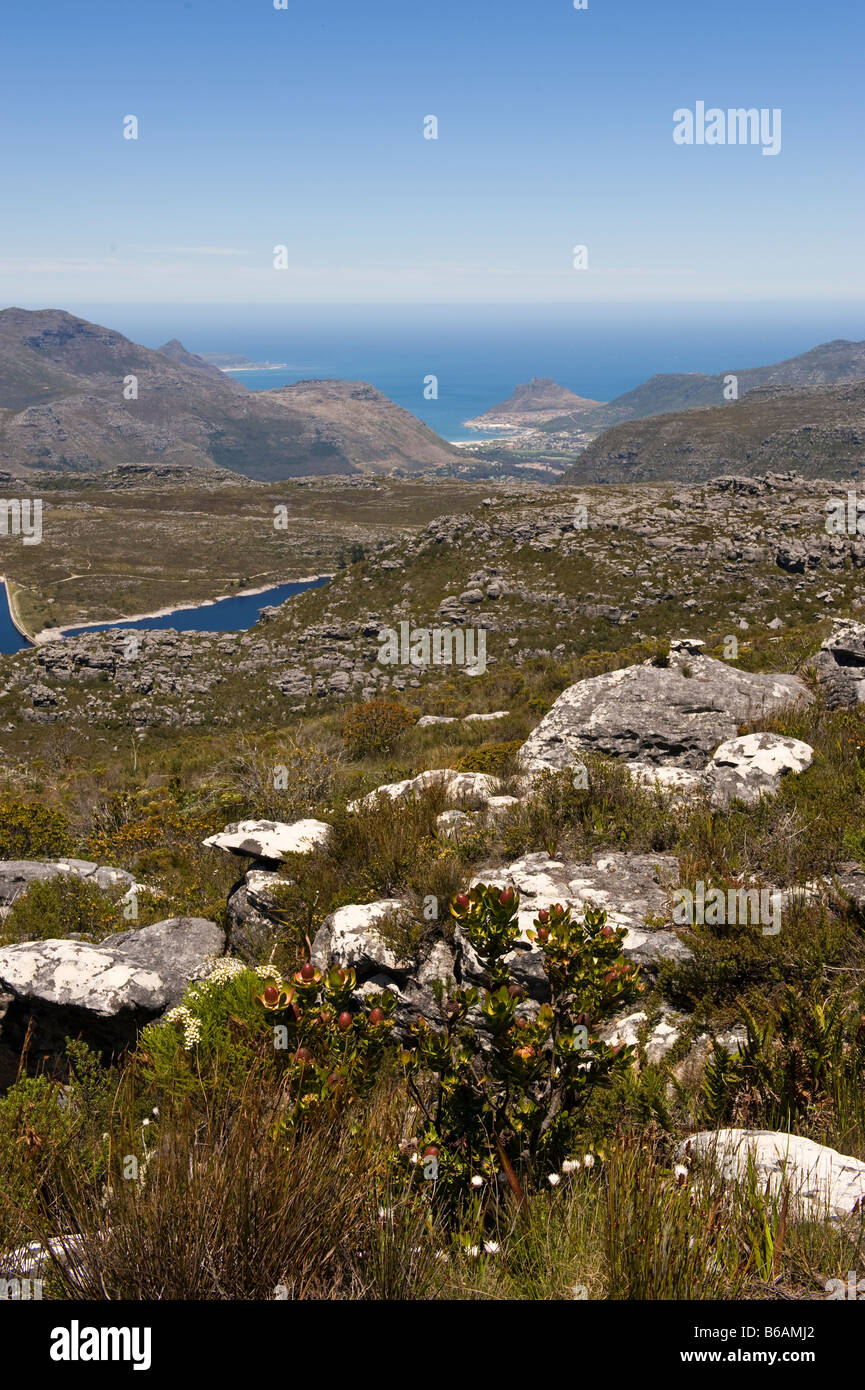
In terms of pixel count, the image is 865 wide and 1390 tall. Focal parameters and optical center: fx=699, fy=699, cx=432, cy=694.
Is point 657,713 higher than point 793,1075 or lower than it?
higher

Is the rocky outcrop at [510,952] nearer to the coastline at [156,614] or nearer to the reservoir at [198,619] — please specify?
the coastline at [156,614]

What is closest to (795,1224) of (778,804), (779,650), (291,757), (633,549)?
(778,804)

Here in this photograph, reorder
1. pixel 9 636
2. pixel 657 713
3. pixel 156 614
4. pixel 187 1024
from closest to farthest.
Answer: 1. pixel 187 1024
2. pixel 657 713
3. pixel 9 636
4. pixel 156 614

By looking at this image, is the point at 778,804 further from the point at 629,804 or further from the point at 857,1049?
the point at 857,1049

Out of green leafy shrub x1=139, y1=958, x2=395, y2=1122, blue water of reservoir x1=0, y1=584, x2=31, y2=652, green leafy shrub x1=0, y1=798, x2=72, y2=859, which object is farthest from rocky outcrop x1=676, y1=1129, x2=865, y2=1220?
blue water of reservoir x1=0, y1=584, x2=31, y2=652

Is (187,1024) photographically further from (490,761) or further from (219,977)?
(490,761)

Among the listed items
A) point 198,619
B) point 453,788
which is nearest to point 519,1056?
point 453,788

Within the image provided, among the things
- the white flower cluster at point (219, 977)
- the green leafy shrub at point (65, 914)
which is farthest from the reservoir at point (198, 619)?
the white flower cluster at point (219, 977)

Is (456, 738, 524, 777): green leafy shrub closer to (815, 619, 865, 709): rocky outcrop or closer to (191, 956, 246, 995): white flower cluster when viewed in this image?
(815, 619, 865, 709): rocky outcrop
